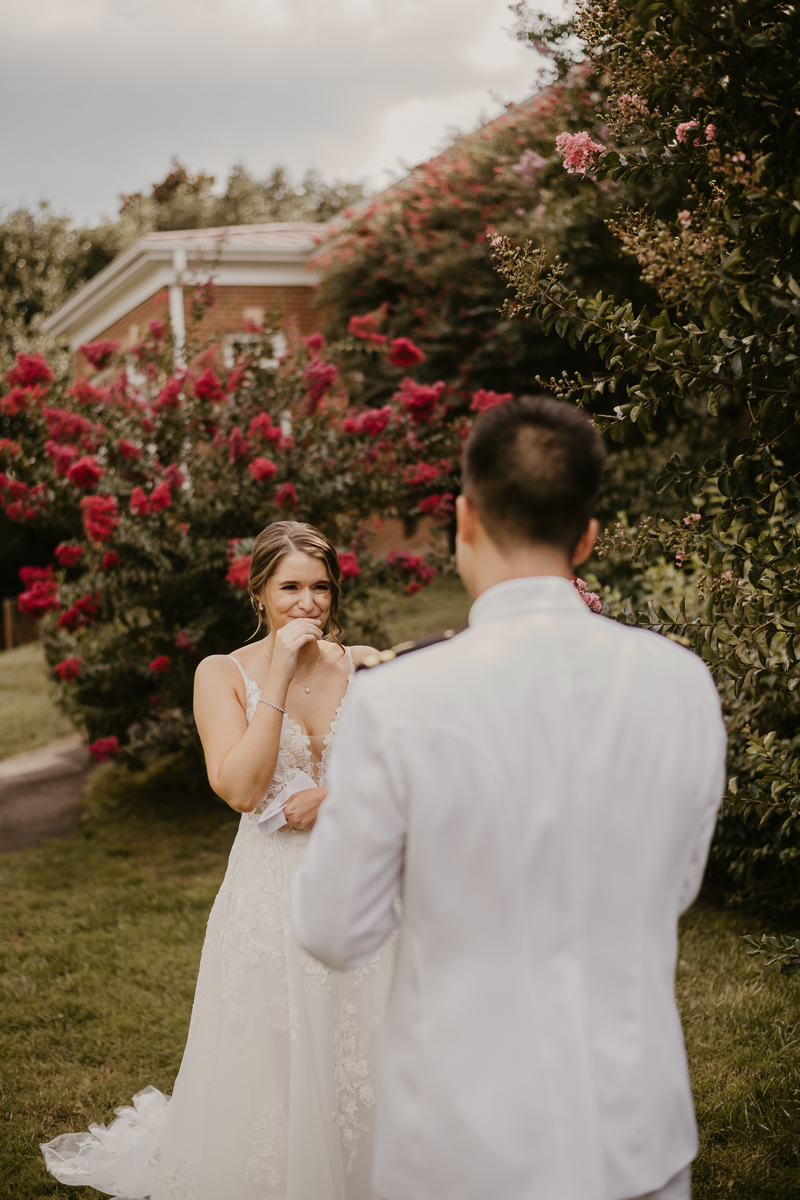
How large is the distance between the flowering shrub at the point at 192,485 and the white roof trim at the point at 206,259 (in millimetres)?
6826

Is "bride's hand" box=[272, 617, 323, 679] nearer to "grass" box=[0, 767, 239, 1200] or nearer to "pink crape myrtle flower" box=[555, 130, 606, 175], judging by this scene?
"pink crape myrtle flower" box=[555, 130, 606, 175]

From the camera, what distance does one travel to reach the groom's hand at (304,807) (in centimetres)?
275

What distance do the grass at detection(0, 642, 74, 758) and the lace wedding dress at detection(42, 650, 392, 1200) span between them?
6349 mm

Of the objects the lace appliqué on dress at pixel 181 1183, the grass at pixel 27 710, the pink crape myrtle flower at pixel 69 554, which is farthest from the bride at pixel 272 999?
the grass at pixel 27 710

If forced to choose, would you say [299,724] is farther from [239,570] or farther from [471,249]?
[471,249]

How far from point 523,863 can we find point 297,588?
1.68m

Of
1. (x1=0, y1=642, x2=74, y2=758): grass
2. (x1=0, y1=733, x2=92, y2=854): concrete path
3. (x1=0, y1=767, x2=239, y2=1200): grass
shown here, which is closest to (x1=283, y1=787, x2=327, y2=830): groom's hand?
(x1=0, y1=767, x2=239, y2=1200): grass

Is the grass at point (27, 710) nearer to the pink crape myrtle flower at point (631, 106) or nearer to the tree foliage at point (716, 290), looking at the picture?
the tree foliage at point (716, 290)

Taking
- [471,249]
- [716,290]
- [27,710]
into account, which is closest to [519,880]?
[716,290]

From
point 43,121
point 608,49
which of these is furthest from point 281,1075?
point 43,121

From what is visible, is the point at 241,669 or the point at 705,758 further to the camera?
the point at 241,669

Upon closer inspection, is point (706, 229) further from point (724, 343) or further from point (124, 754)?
point (124, 754)

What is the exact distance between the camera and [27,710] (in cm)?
1241

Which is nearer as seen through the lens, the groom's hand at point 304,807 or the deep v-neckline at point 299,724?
the groom's hand at point 304,807
